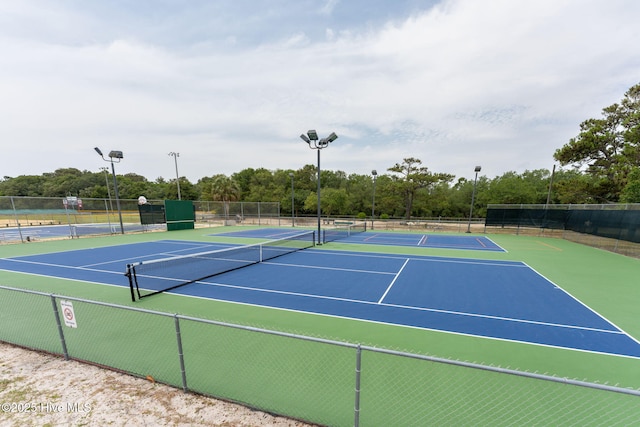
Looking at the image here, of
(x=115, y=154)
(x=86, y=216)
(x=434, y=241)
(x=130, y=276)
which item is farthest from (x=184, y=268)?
(x=86, y=216)

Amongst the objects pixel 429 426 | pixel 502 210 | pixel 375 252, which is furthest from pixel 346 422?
pixel 502 210

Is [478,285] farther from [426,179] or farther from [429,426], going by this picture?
[426,179]

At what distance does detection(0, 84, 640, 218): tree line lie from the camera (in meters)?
26.0

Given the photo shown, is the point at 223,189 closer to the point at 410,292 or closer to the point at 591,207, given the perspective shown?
the point at 410,292

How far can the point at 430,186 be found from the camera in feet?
171

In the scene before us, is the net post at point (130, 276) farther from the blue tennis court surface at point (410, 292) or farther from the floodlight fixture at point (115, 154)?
the floodlight fixture at point (115, 154)

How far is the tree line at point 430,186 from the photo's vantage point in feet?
85.4

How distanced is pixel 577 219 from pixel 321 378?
2749 centimetres

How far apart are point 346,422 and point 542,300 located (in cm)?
816

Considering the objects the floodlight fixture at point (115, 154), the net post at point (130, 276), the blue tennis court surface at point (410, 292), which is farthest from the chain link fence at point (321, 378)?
the floodlight fixture at point (115, 154)

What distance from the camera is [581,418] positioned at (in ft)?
12.1

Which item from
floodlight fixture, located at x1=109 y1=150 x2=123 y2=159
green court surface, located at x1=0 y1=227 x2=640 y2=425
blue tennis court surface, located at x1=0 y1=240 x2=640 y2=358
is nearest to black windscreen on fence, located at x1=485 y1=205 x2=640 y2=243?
blue tennis court surface, located at x1=0 y1=240 x2=640 y2=358

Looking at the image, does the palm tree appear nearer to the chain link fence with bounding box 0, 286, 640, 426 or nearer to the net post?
the net post

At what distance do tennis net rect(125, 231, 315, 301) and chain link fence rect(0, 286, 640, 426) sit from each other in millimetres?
2591
